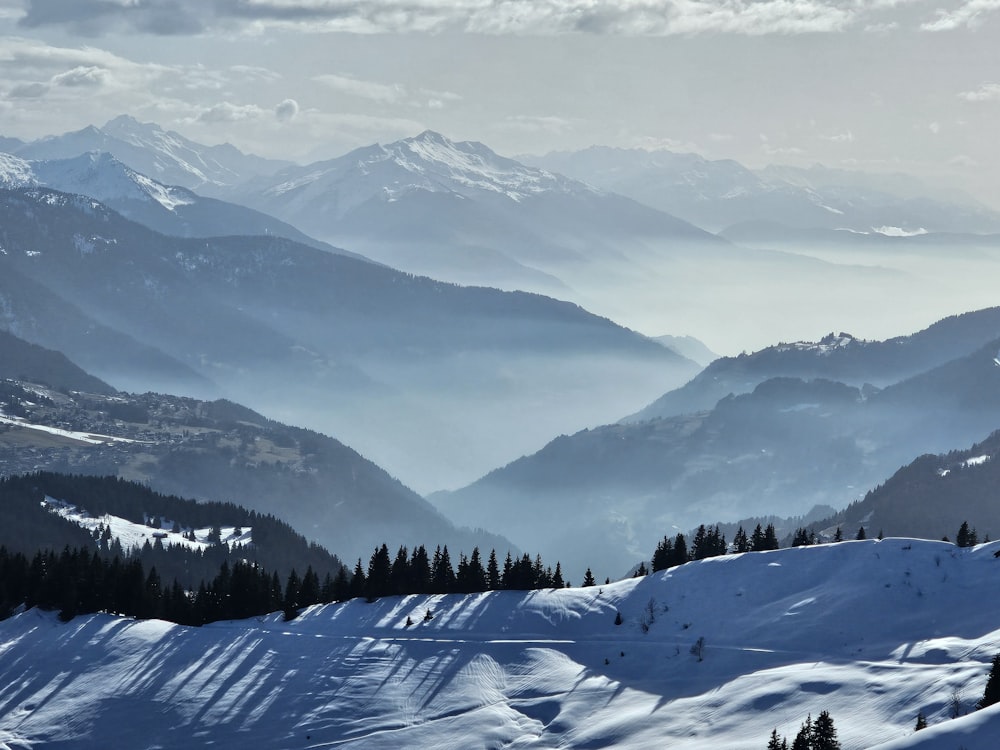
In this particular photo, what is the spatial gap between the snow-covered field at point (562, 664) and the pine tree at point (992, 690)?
116 inches

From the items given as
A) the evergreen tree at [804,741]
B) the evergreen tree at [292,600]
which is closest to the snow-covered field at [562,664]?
the evergreen tree at [292,600]

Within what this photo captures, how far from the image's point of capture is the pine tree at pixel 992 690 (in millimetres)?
87875

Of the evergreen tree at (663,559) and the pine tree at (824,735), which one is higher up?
the evergreen tree at (663,559)

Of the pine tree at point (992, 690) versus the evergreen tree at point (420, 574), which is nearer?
the pine tree at point (992, 690)

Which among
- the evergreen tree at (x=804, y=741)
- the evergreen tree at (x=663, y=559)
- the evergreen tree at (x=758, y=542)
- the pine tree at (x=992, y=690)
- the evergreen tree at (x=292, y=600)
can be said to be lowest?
the evergreen tree at (x=804, y=741)

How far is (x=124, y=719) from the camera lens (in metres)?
127

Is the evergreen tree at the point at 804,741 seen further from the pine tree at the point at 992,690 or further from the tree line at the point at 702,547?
the tree line at the point at 702,547

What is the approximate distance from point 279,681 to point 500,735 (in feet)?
91.3

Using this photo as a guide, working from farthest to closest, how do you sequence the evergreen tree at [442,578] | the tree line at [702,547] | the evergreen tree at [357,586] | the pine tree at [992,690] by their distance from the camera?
the tree line at [702,547] < the evergreen tree at [357,586] < the evergreen tree at [442,578] < the pine tree at [992,690]

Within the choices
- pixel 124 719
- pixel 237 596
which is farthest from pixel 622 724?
pixel 237 596

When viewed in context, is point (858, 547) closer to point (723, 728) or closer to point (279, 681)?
point (723, 728)

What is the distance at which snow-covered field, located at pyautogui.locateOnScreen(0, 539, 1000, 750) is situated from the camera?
106062 millimetres

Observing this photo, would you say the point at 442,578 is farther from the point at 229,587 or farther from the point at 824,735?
the point at 824,735

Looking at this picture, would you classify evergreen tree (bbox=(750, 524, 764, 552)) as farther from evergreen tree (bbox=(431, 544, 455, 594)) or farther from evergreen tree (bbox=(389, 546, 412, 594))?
evergreen tree (bbox=(389, 546, 412, 594))
